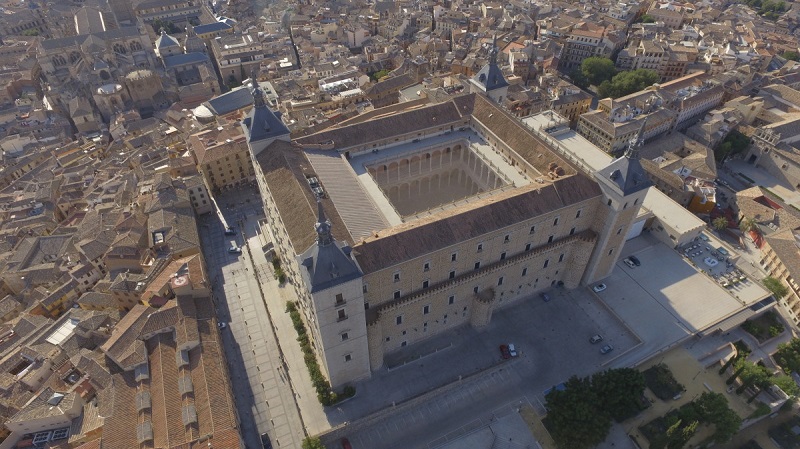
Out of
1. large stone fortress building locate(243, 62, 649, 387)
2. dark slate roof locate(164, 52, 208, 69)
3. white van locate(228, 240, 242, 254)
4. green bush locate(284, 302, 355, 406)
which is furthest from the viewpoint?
dark slate roof locate(164, 52, 208, 69)

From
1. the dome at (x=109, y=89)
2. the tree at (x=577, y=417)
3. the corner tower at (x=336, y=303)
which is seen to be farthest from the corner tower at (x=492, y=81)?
the dome at (x=109, y=89)

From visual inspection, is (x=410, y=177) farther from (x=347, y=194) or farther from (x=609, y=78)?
(x=609, y=78)

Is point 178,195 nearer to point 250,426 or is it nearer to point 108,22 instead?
point 250,426

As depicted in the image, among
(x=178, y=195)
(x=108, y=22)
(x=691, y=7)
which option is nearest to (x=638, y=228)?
(x=178, y=195)

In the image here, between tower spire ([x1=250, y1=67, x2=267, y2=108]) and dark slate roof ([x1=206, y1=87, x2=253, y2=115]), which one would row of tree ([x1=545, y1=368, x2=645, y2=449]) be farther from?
dark slate roof ([x1=206, y1=87, x2=253, y2=115])

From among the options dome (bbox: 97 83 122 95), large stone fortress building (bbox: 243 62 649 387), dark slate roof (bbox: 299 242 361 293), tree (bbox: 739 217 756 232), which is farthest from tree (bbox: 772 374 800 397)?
dome (bbox: 97 83 122 95)
